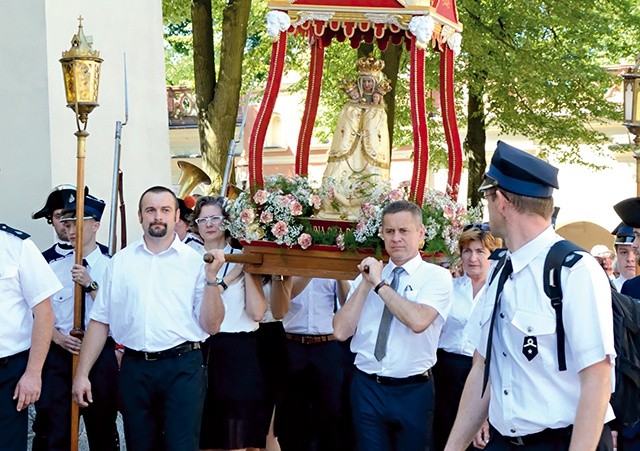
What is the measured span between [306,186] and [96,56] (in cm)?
177

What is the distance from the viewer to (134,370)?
720 centimetres

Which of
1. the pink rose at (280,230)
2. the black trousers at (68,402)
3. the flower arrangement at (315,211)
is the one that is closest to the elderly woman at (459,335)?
the flower arrangement at (315,211)

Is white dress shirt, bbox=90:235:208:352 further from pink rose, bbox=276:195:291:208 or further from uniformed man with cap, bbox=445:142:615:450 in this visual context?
uniformed man with cap, bbox=445:142:615:450

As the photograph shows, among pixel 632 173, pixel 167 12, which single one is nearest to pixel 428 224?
pixel 167 12

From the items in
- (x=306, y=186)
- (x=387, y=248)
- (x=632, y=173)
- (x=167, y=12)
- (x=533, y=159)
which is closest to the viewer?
(x=533, y=159)

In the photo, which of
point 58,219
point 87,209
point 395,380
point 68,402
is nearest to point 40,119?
point 58,219

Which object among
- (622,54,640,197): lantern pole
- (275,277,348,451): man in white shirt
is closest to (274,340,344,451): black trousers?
(275,277,348,451): man in white shirt

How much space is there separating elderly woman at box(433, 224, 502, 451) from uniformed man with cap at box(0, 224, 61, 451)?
257 cm

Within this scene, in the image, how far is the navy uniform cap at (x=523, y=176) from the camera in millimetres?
4480

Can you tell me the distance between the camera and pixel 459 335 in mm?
7816

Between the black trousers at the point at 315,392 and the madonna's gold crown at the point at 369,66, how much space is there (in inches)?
76.5

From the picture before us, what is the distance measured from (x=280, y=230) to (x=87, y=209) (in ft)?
5.19

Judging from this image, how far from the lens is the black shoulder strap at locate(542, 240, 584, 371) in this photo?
4.34 m

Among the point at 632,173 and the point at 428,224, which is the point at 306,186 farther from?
the point at 632,173
